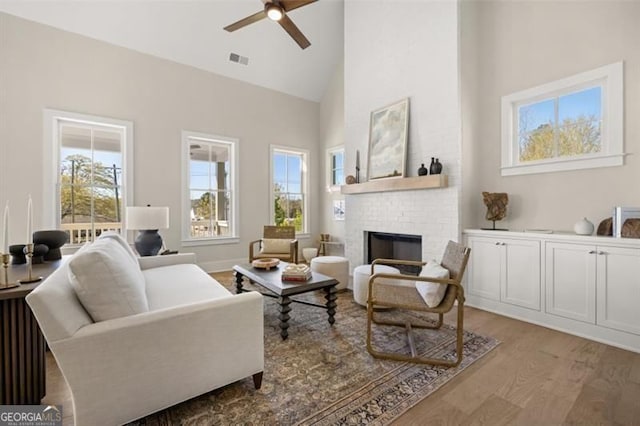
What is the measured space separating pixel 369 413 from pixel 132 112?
188 inches

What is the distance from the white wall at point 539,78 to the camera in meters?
2.52

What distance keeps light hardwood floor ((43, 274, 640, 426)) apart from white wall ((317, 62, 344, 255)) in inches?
150

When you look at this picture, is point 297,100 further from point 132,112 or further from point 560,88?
point 560,88

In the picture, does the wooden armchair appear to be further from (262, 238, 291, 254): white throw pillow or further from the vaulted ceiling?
the vaulted ceiling

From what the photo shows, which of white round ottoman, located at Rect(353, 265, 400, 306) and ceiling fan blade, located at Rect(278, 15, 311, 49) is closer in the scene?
ceiling fan blade, located at Rect(278, 15, 311, 49)

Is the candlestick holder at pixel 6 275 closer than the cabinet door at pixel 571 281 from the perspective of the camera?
Yes

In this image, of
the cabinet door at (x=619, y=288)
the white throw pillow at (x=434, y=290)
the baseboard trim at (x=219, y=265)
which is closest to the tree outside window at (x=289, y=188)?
the baseboard trim at (x=219, y=265)

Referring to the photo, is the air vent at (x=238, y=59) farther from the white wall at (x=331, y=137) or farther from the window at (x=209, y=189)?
the white wall at (x=331, y=137)

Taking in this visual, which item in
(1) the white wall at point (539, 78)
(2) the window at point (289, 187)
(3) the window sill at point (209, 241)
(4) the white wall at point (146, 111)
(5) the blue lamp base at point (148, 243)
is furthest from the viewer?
(2) the window at point (289, 187)

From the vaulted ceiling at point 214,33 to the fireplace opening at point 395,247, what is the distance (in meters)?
3.53

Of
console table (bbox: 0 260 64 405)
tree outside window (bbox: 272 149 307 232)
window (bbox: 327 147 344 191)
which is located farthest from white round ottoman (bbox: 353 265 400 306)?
window (bbox: 327 147 344 191)

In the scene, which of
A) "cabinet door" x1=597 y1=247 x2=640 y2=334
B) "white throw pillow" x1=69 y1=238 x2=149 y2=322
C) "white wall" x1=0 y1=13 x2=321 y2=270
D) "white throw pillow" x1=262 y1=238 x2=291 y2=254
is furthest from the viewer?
"white throw pillow" x1=262 y1=238 x2=291 y2=254

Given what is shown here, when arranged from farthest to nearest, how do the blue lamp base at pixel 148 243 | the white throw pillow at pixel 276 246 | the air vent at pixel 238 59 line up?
1. the air vent at pixel 238 59
2. the white throw pillow at pixel 276 246
3. the blue lamp base at pixel 148 243

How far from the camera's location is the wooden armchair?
4.15m
